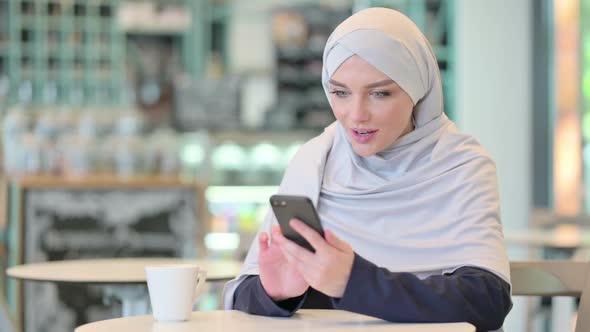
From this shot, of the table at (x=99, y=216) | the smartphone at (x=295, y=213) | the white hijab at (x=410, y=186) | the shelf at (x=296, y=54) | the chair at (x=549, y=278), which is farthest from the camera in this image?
the shelf at (x=296, y=54)

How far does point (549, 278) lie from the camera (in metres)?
1.91

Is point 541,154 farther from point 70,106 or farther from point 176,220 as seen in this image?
point 70,106

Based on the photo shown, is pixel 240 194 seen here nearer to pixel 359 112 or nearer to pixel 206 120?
pixel 206 120

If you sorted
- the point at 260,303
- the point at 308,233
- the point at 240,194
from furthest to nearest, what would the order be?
the point at 240,194, the point at 260,303, the point at 308,233

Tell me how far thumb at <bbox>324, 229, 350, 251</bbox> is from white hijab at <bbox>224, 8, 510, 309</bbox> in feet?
0.90

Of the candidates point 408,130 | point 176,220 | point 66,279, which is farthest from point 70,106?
point 408,130

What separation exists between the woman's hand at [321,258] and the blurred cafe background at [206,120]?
1.72m

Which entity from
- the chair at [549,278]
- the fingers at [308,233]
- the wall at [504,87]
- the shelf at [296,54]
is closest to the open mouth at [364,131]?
the fingers at [308,233]

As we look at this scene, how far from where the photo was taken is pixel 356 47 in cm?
163

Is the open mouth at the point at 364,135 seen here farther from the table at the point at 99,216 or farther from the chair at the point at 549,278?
the table at the point at 99,216

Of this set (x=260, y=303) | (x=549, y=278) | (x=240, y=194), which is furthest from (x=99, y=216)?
(x=240, y=194)

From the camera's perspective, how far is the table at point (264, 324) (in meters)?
1.39

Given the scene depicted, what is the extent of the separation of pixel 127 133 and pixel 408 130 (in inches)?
125

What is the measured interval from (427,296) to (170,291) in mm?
381
